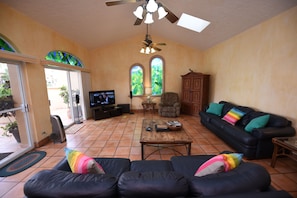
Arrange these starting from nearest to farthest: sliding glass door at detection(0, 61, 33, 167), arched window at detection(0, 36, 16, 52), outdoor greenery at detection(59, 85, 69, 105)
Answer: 1. arched window at detection(0, 36, 16, 52)
2. sliding glass door at detection(0, 61, 33, 167)
3. outdoor greenery at detection(59, 85, 69, 105)

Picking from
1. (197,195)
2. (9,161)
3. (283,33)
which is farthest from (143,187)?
(283,33)

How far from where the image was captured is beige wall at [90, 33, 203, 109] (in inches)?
230

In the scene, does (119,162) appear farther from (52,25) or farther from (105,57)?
(105,57)

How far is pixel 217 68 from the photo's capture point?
4.80m

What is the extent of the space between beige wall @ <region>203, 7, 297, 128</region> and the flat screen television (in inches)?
169

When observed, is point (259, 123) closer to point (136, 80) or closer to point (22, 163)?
point (22, 163)

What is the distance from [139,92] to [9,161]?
4557 millimetres

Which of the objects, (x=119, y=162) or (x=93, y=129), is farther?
(x=93, y=129)

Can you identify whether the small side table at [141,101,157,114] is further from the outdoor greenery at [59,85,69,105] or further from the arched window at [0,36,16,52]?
the arched window at [0,36,16,52]

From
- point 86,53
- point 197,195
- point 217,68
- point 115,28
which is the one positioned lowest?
point 197,195

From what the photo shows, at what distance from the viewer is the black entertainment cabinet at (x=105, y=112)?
16.6ft

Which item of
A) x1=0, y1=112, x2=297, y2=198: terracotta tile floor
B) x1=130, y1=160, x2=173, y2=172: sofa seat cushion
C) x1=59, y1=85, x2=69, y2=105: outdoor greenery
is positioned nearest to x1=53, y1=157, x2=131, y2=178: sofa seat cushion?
x1=130, y1=160, x2=173, y2=172: sofa seat cushion

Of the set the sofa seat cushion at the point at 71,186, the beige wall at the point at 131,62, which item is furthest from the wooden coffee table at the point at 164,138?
the beige wall at the point at 131,62

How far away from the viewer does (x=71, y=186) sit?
0.90 m
